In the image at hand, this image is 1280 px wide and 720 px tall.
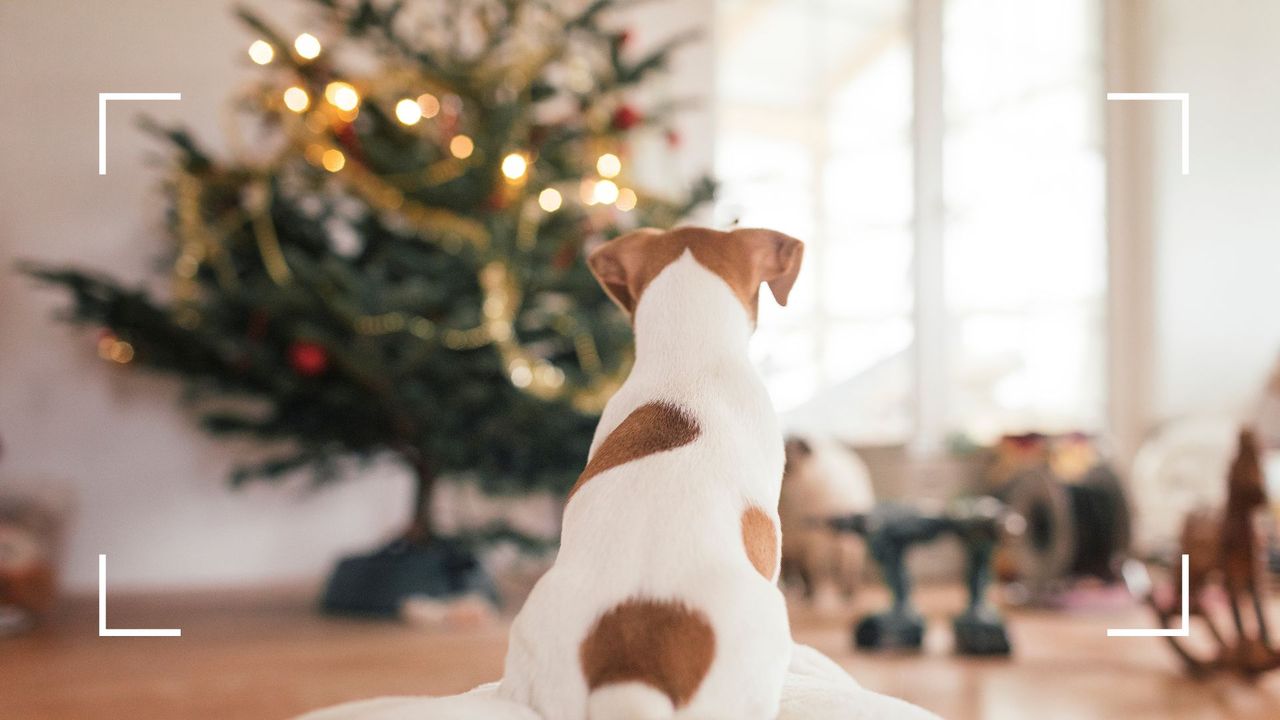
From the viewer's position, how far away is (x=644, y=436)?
1.12 m

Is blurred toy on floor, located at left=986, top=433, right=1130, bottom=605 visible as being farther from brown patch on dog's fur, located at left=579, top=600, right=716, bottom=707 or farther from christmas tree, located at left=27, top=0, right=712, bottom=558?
brown patch on dog's fur, located at left=579, top=600, right=716, bottom=707

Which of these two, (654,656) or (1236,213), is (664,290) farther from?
(1236,213)

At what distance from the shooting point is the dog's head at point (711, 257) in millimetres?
1308

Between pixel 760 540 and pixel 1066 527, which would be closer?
pixel 760 540

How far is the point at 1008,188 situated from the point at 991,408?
959mm

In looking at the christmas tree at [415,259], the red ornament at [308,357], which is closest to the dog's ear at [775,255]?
the christmas tree at [415,259]

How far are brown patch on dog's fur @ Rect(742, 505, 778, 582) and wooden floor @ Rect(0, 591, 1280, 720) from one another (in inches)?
47.0

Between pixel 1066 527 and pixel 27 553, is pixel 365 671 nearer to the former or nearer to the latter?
pixel 27 553

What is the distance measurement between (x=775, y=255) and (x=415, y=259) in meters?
1.89

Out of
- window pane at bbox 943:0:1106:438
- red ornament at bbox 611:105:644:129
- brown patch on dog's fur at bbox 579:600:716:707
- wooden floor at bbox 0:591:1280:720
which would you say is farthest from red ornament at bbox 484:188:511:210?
window pane at bbox 943:0:1106:438

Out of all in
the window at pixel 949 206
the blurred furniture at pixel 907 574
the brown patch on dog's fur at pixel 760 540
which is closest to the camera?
the brown patch on dog's fur at pixel 760 540

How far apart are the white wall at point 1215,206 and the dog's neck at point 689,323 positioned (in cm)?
413

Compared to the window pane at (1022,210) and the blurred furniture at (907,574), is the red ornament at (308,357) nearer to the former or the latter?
the blurred furniture at (907,574)
